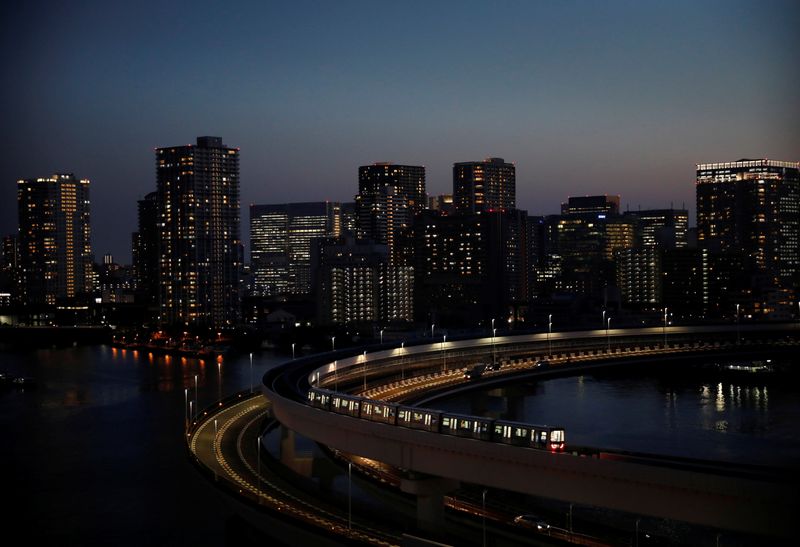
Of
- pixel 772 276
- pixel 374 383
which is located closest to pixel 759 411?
pixel 374 383

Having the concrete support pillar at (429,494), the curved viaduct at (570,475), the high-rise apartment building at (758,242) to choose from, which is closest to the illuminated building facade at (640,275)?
the high-rise apartment building at (758,242)

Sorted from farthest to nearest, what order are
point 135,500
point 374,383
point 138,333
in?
point 138,333 → point 374,383 → point 135,500

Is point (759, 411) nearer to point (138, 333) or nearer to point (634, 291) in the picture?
point (138, 333)

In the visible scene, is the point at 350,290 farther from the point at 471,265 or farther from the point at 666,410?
the point at 666,410

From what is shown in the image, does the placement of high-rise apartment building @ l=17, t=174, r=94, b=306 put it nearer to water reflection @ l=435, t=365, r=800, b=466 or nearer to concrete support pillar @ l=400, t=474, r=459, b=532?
water reflection @ l=435, t=365, r=800, b=466

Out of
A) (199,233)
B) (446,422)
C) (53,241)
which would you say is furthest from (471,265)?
(446,422)

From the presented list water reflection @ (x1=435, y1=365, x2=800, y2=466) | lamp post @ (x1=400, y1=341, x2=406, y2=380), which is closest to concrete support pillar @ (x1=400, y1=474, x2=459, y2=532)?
water reflection @ (x1=435, y1=365, x2=800, y2=466)
